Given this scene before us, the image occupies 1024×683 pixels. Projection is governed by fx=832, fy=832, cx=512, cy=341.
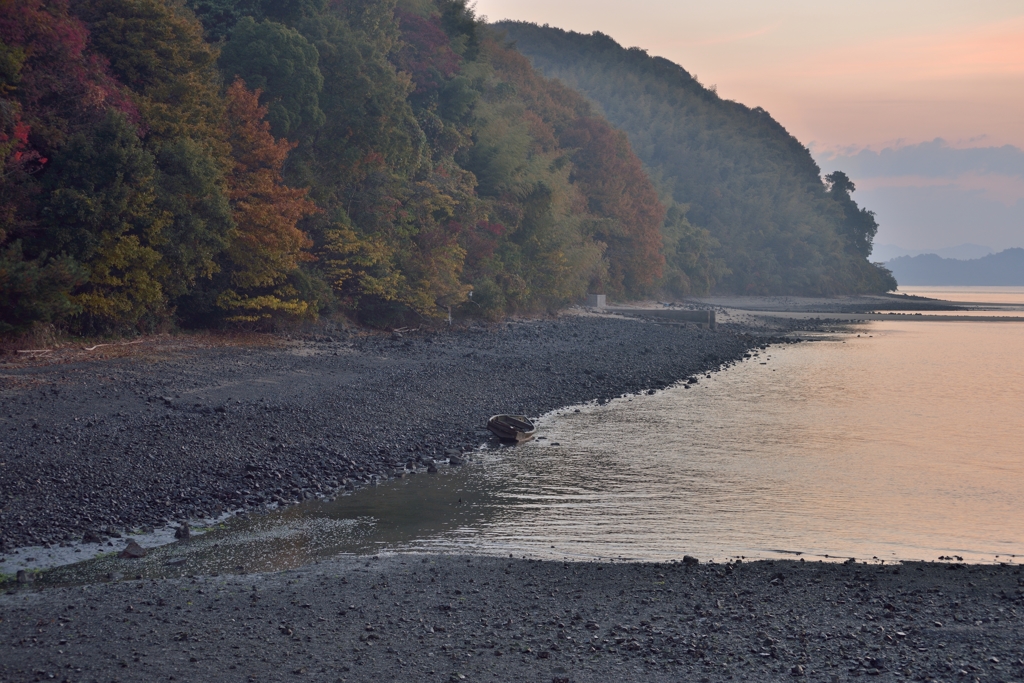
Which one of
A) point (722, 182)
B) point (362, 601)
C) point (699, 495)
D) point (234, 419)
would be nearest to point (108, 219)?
point (234, 419)

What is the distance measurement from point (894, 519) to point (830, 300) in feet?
382

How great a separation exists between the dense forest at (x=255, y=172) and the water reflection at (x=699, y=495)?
1239cm

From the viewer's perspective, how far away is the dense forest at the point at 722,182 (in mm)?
119212

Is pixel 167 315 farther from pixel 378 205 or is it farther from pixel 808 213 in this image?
pixel 808 213

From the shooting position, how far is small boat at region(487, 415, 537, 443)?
1880 cm

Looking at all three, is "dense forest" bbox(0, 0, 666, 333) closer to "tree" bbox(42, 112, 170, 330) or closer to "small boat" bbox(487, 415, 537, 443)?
"tree" bbox(42, 112, 170, 330)

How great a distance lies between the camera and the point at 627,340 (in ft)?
143

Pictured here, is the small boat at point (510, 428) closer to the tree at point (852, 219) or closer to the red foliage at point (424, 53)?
the red foliage at point (424, 53)

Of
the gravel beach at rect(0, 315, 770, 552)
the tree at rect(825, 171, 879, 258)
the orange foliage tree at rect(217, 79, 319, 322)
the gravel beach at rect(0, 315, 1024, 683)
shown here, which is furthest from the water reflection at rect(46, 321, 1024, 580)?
the tree at rect(825, 171, 879, 258)

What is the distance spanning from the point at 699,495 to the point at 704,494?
0.15 metres

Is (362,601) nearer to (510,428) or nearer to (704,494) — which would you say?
(704,494)

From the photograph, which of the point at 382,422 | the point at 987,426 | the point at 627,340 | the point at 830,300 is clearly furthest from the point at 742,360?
the point at 830,300

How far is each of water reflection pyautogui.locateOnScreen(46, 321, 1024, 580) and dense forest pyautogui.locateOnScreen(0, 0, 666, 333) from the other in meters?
12.4

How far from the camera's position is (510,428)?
18781 mm
